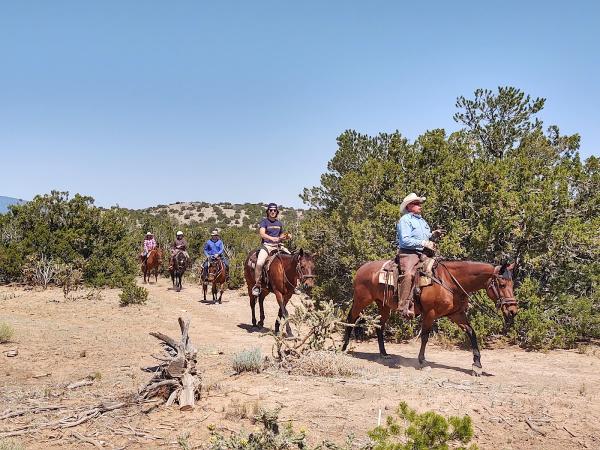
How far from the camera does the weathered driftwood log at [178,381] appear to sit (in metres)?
6.13

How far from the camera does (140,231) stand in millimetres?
34719

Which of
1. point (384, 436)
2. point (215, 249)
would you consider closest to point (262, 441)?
point (384, 436)

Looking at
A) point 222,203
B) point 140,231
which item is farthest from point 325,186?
point 222,203

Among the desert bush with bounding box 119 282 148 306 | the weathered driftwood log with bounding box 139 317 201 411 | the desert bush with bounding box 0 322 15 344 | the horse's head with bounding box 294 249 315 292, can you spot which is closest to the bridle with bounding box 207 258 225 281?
the desert bush with bounding box 119 282 148 306

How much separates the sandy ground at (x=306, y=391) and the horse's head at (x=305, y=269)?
63.7 inches

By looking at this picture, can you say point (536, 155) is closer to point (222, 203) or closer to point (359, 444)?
point (359, 444)

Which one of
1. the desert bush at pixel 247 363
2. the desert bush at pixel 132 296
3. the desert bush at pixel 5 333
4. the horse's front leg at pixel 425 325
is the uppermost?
the horse's front leg at pixel 425 325

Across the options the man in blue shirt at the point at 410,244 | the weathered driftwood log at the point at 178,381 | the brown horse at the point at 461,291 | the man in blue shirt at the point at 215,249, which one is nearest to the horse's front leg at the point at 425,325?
the brown horse at the point at 461,291

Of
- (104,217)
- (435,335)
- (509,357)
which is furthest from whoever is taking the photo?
(104,217)

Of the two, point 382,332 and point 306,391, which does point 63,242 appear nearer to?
point 382,332

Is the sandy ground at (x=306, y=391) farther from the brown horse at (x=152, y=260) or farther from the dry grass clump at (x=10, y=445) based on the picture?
the brown horse at (x=152, y=260)

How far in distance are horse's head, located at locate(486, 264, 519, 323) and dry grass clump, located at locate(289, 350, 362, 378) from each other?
2.59 meters

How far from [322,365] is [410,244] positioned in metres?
2.74

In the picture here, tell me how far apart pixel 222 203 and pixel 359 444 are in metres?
75.8
